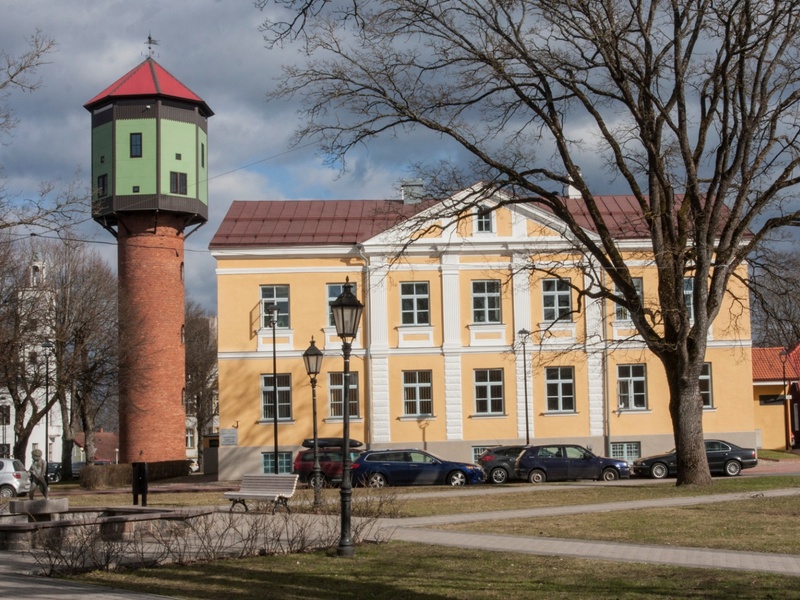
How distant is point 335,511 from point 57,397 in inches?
1216

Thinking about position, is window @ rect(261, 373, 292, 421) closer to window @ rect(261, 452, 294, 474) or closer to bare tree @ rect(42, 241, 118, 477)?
window @ rect(261, 452, 294, 474)

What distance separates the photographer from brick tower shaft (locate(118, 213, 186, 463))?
50.6 m

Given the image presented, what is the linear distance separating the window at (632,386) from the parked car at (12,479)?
933 inches

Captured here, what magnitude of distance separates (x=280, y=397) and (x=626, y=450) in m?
14.4

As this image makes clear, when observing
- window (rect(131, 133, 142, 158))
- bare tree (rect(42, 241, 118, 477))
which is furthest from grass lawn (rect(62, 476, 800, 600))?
window (rect(131, 133, 142, 158))

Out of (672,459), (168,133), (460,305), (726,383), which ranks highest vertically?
(168,133)

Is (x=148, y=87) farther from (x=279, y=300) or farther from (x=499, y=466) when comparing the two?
(x=499, y=466)

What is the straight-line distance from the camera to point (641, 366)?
4544 centimetres

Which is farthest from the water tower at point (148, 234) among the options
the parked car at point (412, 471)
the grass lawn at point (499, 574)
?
the grass lawn at point (499, 574)

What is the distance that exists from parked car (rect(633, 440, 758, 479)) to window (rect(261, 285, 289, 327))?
50.3ft

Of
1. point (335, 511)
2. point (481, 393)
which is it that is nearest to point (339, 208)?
point (481, 393)

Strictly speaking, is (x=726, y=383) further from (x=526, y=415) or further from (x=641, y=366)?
(x=526, y=415)

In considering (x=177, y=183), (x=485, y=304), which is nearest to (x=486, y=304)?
(x=485, y=304)

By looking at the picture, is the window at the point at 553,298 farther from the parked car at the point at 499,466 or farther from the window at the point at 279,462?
the window at the point at 279,462
